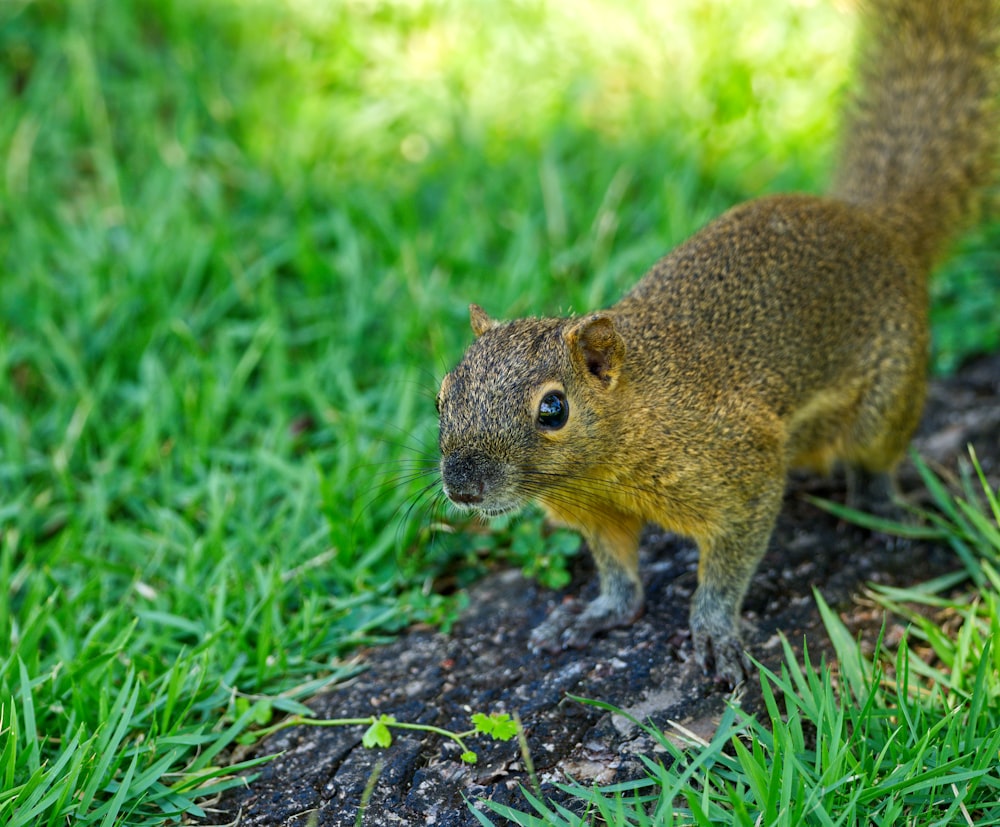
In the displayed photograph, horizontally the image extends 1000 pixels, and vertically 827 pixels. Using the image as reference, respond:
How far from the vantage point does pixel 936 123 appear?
4156 mm

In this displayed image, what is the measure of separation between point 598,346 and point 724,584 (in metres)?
0.77

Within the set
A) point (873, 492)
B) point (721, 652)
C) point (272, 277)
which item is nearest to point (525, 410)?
point (721, 652)

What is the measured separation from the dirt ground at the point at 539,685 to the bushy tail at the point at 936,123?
953mm

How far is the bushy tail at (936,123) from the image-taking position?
412cm

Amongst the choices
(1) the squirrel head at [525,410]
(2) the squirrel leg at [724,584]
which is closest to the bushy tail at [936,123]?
(2) the squirrel leg at [724,584]

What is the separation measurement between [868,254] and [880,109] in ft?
2.93

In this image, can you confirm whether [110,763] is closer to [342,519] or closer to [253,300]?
[342,519]

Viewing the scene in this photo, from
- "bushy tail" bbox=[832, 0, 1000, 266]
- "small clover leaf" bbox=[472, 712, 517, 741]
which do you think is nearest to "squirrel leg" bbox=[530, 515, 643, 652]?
"small clover leaf" bbox=[472, 712, 517, 741]

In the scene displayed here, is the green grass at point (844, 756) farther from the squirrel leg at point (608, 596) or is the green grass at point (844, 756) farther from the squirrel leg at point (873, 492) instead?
the squirrel leg at point (873, 492)

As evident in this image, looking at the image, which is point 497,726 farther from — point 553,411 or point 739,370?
point 739,370

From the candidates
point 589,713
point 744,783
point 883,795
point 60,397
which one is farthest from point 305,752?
point 60,397

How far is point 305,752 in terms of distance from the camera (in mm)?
3070

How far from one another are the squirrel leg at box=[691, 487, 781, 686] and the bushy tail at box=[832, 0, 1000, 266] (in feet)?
4.76

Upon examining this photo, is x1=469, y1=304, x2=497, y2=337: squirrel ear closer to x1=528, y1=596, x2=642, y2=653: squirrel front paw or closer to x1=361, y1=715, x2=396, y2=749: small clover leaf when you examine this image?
x1=528, y1=596, x2=642, y2=653: squirrel front paw
